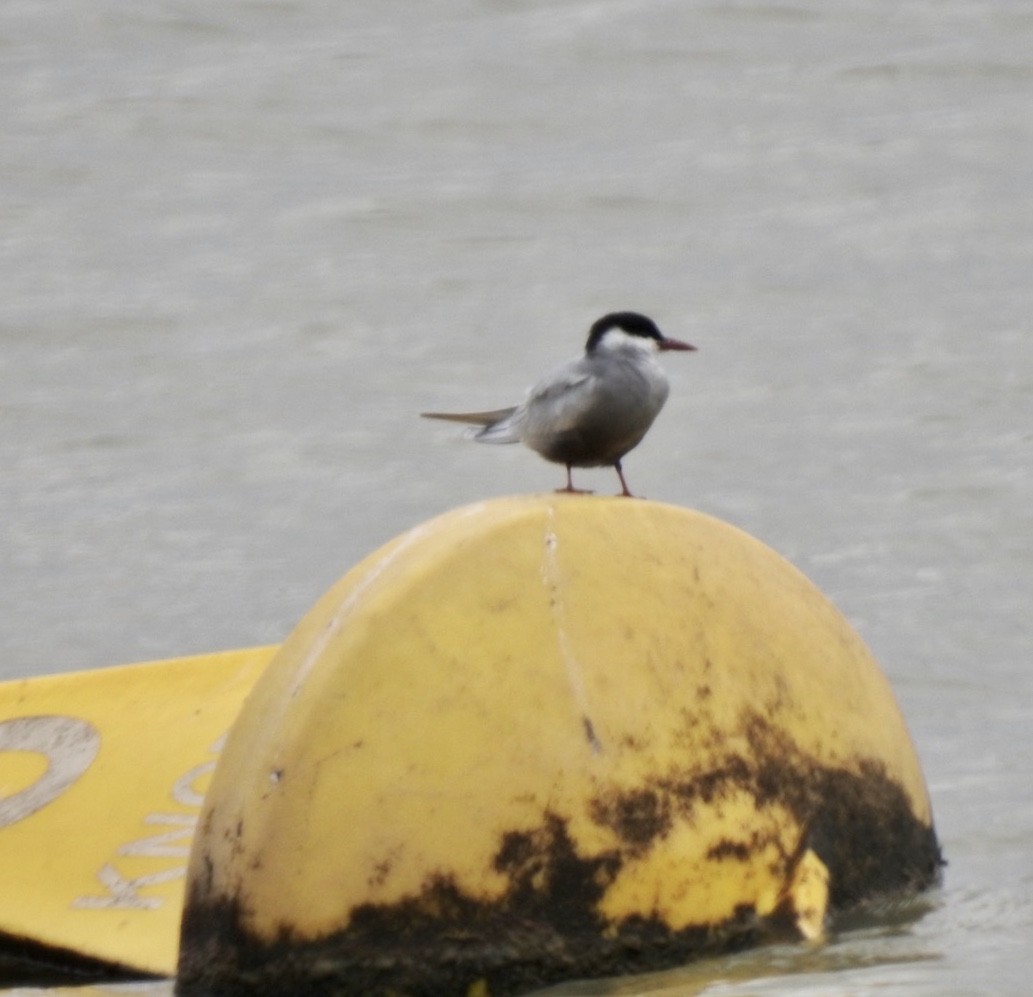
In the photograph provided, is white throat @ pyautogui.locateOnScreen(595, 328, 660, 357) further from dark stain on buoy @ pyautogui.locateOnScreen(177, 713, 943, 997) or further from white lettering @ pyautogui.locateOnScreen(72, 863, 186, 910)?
white lettering @ pyautogui.locateOnScreen(72, 863, 186, 910)

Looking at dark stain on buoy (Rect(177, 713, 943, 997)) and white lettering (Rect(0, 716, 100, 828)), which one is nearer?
dark stain on buoy (Rect(177, 713, 943, 997))

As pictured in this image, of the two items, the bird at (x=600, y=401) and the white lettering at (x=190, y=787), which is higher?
the bird at (x=600, y=401)

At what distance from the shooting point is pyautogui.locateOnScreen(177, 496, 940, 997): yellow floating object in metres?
3.74

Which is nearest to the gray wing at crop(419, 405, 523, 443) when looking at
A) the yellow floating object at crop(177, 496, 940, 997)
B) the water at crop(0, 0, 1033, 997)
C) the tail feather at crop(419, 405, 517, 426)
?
the tail feather at crop(419, 405, 517, 426)

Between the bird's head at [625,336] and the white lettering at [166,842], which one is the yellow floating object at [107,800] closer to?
the white lettering at [166,842]

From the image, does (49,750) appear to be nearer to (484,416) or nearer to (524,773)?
(484,416)

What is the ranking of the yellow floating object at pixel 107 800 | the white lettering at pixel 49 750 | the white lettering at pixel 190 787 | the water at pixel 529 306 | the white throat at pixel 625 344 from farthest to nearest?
the water at pixel 529 306 → the white lettering at pixel 49 750 → the white lettering at pixel 190 787 → the white throat at pixel 625 344 → the yellow floating object at pixel 107 800

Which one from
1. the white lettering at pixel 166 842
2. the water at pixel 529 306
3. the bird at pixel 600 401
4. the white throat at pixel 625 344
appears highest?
the water at pixel 529 306

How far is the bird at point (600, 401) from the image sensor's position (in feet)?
15.5

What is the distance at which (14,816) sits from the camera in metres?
5.08

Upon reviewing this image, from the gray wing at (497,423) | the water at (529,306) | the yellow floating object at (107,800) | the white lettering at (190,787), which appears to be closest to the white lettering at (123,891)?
the yellow floating object at (107,800)

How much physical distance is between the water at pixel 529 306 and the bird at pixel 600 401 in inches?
48.5

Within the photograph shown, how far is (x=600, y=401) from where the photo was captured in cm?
471

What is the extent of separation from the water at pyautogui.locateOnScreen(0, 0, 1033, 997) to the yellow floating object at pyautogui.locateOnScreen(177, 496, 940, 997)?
0.20m
